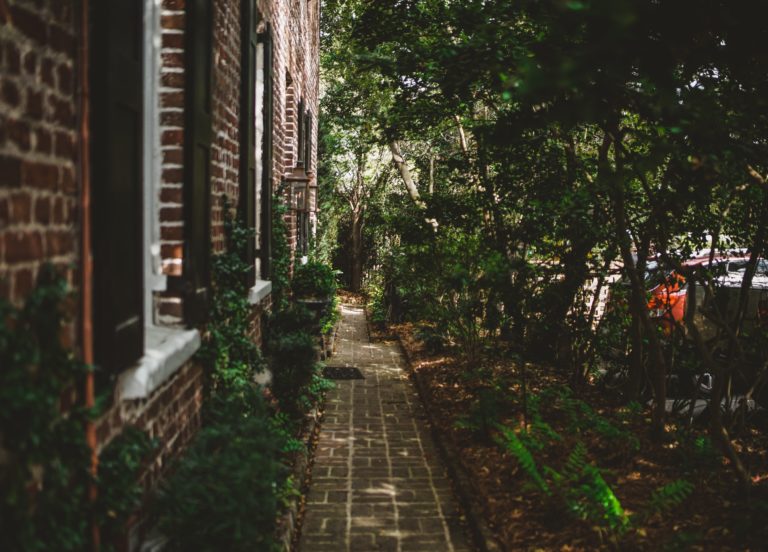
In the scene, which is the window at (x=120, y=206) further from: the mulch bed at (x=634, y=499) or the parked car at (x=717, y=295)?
the parked car at (x=717, y=295)

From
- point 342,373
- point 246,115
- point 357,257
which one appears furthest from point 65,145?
point 357,257

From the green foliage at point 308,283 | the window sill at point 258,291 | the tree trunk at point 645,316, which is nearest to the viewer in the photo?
the window sill at point 258,291

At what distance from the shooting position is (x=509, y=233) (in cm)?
687

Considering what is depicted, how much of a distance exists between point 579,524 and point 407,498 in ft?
4.42

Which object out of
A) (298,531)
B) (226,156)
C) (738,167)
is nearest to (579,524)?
(298,531)

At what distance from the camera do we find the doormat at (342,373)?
30.8 ft

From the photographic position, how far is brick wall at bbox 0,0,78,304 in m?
1.73

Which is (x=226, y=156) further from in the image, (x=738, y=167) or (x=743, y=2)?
(x=738, y=167)

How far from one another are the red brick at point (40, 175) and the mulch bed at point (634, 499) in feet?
11.2

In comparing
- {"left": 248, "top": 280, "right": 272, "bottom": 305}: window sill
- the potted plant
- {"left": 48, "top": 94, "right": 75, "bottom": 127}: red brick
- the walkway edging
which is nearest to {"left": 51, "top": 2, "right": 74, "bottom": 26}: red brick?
{"left": 48, "top": 94, "right": 75, "bottom": 127}: red brick

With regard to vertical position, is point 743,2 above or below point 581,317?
above

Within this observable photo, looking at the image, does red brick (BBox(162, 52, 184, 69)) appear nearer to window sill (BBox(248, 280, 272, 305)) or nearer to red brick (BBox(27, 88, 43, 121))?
red brick (BBox(27, 88, 43, 121))

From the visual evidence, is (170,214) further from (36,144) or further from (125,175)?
(36,144)

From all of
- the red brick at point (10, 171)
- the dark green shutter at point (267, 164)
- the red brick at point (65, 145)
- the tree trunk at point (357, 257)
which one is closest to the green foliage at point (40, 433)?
the red brick at point (10, 171)
